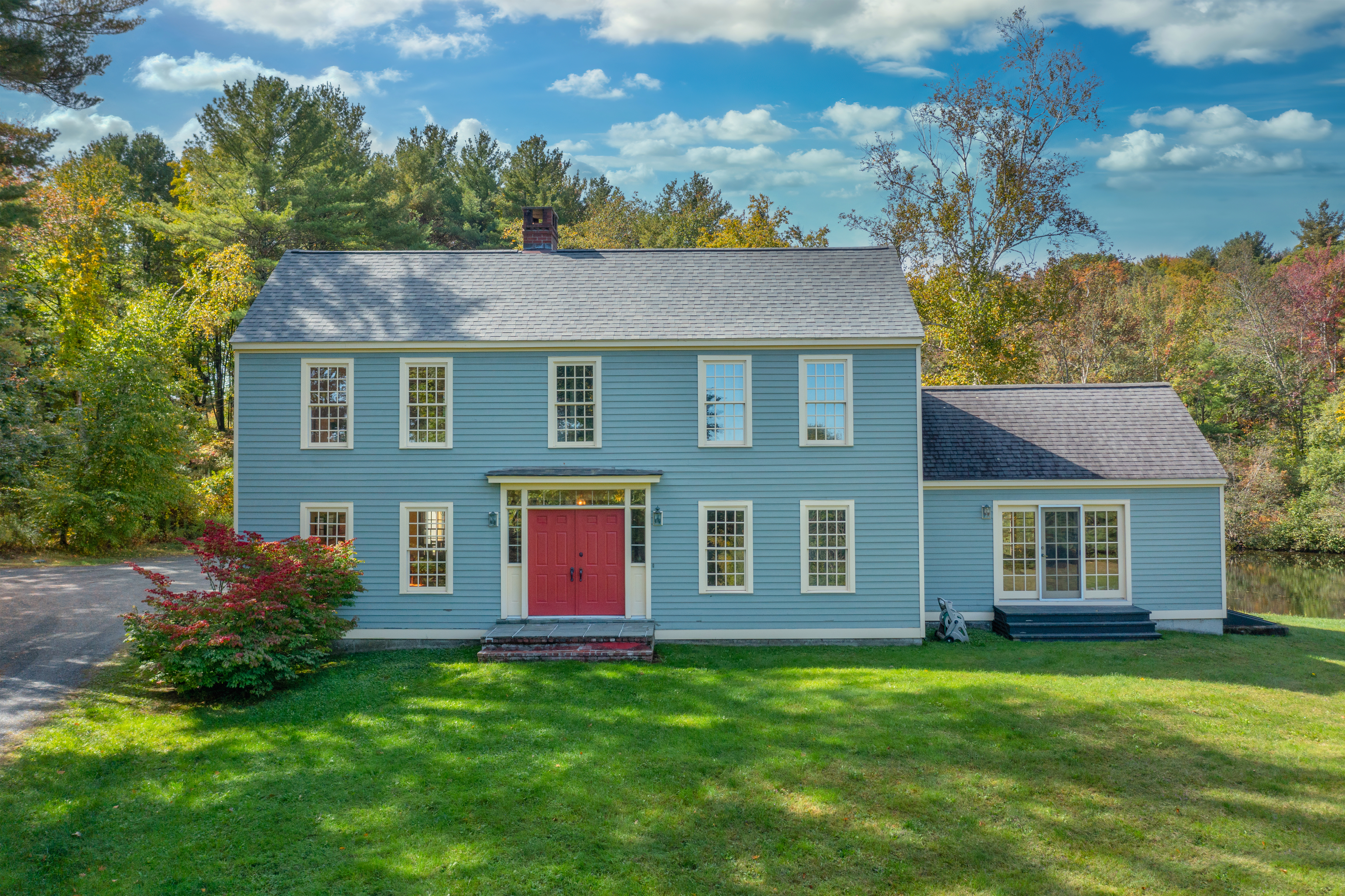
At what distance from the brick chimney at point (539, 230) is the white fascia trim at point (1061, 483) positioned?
969 centimetres

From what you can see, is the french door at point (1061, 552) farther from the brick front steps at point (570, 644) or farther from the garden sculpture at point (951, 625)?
the brick front steps at point (570, 644)

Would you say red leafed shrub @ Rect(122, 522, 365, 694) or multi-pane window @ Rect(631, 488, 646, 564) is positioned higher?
multi-pane window @ Rect(631, 488, 646, 564)

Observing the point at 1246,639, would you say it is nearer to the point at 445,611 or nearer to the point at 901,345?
the point at 901,345

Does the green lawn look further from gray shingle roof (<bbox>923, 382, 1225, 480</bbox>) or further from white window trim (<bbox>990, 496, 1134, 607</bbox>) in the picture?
gray shingle roof (<bbox>923, 382, 1225, 480</bbox>)

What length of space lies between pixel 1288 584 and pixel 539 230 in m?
28.0

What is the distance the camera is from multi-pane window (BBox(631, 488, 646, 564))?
45.9ft

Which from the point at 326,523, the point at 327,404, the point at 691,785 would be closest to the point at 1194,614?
the point at 691,785

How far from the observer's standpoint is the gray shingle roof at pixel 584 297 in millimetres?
14125

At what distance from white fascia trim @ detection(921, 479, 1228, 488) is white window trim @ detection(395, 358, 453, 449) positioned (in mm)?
9264

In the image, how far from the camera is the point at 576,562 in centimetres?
1399

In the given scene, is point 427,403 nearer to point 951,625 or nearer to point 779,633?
point 779,633

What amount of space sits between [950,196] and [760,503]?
17.2m

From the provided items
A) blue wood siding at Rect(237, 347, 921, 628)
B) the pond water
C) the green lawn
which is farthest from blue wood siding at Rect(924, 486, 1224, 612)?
the pond water

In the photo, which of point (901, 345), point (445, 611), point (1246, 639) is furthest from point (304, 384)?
point (1246, 639)
